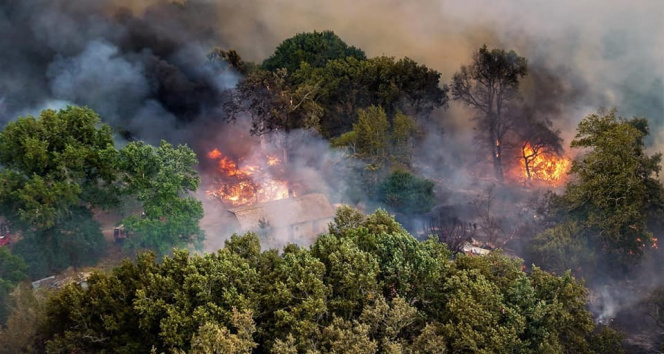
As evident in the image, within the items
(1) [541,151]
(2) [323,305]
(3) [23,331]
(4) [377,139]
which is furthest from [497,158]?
→ (3) [23,331]

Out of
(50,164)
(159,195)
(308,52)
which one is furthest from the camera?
(308,52)

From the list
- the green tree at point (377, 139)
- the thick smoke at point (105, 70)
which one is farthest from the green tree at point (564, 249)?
the thick smoke at point (105, 70)

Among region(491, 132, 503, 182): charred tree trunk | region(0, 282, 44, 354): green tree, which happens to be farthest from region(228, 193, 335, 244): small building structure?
region(491, 132, 503, 182): charred tree trunk

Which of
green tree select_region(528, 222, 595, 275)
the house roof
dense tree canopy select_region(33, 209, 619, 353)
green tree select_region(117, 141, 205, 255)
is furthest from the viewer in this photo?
the house roof

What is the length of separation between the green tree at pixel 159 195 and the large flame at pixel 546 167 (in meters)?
36.4

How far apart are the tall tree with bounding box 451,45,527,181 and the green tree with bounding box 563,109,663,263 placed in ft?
62.2

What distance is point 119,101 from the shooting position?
5612 centimetres

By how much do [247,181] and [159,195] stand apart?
16568 mm

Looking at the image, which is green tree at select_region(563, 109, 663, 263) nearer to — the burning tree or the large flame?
the burning tree

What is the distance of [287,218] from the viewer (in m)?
44.4

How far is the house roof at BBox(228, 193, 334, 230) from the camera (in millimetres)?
43750

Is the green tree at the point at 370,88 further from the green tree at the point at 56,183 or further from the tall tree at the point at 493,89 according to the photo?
the green tree at the point at 56,183

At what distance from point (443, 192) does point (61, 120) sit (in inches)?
1427

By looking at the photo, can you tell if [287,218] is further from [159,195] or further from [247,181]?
[159,195]
